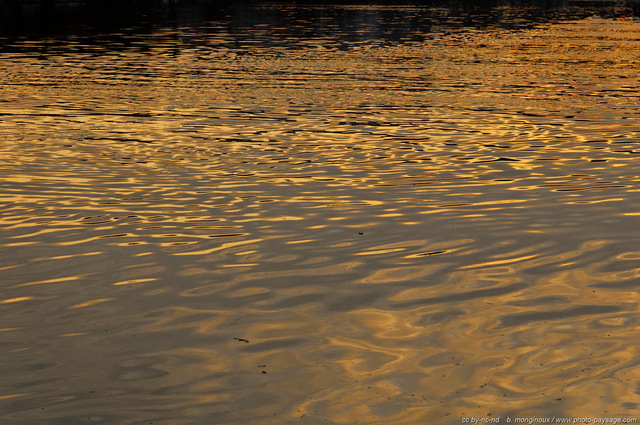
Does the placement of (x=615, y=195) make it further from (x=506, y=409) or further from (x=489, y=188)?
(x=506, y=409)

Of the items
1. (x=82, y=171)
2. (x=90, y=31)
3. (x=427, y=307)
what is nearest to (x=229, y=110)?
(x=82, y=171)

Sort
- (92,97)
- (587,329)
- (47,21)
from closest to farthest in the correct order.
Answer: (587,329)
(92,97)
(47,21)

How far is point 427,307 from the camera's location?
419 inches

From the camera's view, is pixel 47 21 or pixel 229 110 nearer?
pixel 229 110

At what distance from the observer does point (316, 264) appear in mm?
12336

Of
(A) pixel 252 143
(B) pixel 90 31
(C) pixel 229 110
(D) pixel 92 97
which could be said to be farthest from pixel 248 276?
(B) pixel 90 31

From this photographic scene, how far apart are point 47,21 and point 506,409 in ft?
311

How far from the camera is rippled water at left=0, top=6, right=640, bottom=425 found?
8.36 m

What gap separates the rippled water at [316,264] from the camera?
836cm

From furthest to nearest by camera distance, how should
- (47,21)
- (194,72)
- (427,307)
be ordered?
(47,21) → (194,72) → (427,307)

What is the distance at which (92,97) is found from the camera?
32562 mm

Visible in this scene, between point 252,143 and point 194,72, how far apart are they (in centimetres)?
2158

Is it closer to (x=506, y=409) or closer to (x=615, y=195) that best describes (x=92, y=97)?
(x=615, y=195)

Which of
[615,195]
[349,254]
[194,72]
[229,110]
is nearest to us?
[349,254]
